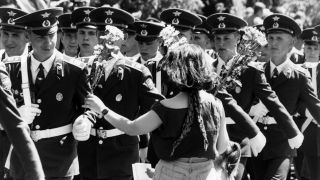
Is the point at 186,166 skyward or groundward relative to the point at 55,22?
groundward

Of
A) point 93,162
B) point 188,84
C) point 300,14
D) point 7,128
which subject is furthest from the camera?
point 300,14

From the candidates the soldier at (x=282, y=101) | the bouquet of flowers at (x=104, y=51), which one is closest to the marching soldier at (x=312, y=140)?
the soldier at (x=282, y=101)

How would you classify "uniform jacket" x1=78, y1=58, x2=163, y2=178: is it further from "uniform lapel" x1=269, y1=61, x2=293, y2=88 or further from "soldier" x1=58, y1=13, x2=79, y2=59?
"soldier" x1=58, y1=13, x2=79, y2=59

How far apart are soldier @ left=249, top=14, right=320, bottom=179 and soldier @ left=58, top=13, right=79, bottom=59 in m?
2.56

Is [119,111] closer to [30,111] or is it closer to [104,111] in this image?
[30,111]

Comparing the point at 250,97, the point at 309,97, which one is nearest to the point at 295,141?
the point at 250,97

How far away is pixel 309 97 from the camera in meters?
9.87

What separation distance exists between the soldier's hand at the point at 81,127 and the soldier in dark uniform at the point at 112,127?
1.04 metres

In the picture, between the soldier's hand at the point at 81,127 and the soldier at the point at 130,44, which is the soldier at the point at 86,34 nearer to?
the soldier at the point at 130,44

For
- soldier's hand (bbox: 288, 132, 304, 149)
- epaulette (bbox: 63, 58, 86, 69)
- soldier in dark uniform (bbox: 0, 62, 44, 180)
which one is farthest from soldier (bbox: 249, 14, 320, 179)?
soldier in dark uniform (bbox: 0, 62, 44, 180)

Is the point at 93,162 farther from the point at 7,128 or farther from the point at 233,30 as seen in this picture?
the point at 7,128

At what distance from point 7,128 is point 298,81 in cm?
476

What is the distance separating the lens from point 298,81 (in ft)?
32.6

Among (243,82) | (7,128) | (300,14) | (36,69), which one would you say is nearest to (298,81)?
(243,82)
